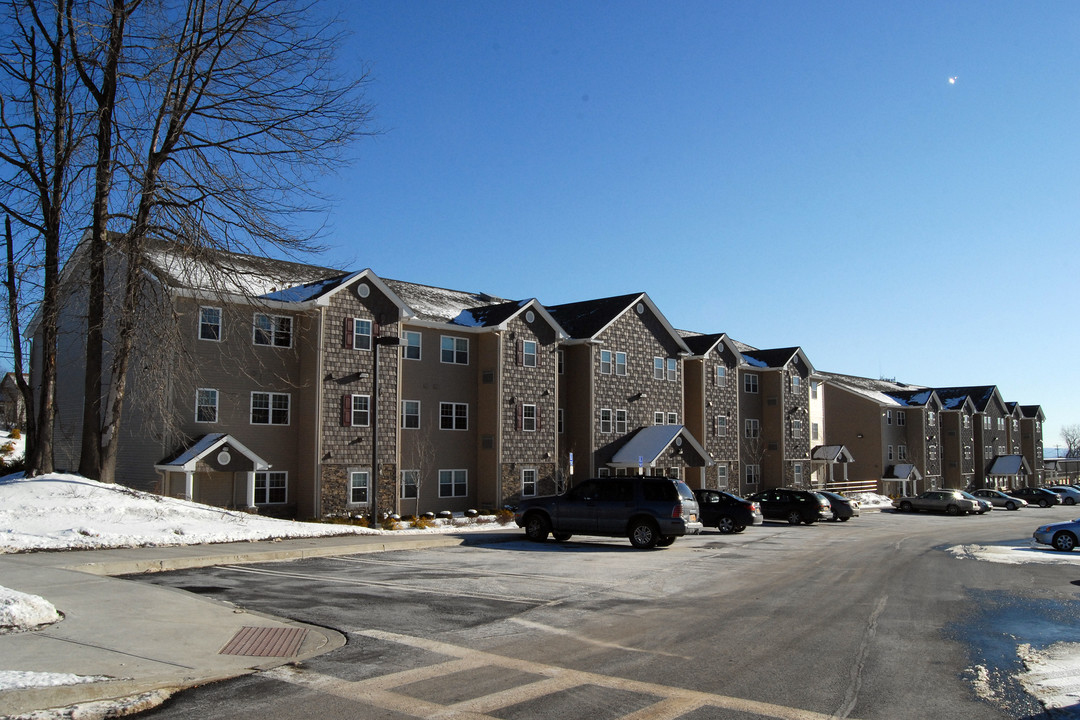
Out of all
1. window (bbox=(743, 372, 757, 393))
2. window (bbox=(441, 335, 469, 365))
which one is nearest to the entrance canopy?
window (bbox=(441, 335, 469, 365))

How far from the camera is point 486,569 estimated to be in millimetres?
17422

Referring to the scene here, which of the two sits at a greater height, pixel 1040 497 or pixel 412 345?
pixel 412 345

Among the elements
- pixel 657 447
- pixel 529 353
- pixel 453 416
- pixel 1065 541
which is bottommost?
pixel 1065 541

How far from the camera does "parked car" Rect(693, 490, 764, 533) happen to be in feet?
97.6

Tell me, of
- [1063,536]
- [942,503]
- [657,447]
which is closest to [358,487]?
[657,447]

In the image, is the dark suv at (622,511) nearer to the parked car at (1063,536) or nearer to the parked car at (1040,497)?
the parked car at (1063,536)

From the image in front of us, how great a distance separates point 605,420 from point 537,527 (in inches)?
751

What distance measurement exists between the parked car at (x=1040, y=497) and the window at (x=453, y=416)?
4340cm

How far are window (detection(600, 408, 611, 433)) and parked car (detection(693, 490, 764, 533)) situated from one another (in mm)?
12102

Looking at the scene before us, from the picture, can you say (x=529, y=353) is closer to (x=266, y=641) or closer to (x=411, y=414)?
(x=411, y=414)

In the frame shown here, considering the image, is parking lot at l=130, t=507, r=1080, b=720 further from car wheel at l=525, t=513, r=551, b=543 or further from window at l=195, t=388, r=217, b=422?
window at l=195, t=388, r=217, b=422

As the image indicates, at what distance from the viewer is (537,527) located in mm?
23906

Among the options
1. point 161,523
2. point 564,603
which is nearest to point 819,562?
point 564,603

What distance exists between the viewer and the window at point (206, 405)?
96.9 ft
